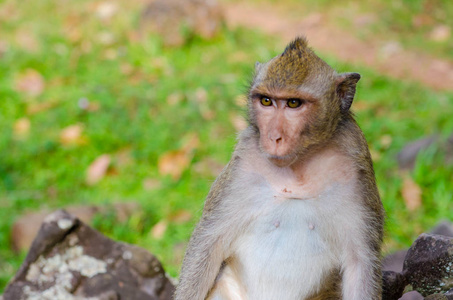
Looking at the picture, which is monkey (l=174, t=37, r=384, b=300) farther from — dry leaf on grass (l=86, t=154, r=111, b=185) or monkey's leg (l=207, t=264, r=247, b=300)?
dry leaf on grass (l=86, t=154, r=111, b=185)

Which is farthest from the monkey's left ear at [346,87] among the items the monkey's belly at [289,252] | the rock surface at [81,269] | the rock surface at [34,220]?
the rock surface at [34,220]

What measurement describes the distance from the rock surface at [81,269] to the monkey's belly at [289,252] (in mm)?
977

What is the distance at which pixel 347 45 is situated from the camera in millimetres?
7922

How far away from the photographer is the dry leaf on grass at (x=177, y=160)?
5.85 m

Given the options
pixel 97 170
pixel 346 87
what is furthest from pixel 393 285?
pixel 97 170

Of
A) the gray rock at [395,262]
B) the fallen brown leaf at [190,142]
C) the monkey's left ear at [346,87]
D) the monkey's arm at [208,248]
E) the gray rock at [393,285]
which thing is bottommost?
the fallen brown leaf at [190,142]

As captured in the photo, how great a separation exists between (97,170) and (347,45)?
3771 mm

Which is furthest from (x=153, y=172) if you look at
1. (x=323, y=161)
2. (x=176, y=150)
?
(x=323, y=161)

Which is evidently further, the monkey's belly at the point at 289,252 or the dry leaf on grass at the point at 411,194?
the dry leaf on grass at the point at 411,194

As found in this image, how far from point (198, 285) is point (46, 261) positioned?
3.58ft

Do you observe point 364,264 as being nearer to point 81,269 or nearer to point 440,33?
point 81,269

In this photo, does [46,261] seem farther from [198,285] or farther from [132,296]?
[198,285]

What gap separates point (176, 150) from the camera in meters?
6.11

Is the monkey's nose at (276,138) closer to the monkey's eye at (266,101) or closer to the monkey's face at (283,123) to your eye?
the monkey's face at (283,123)
